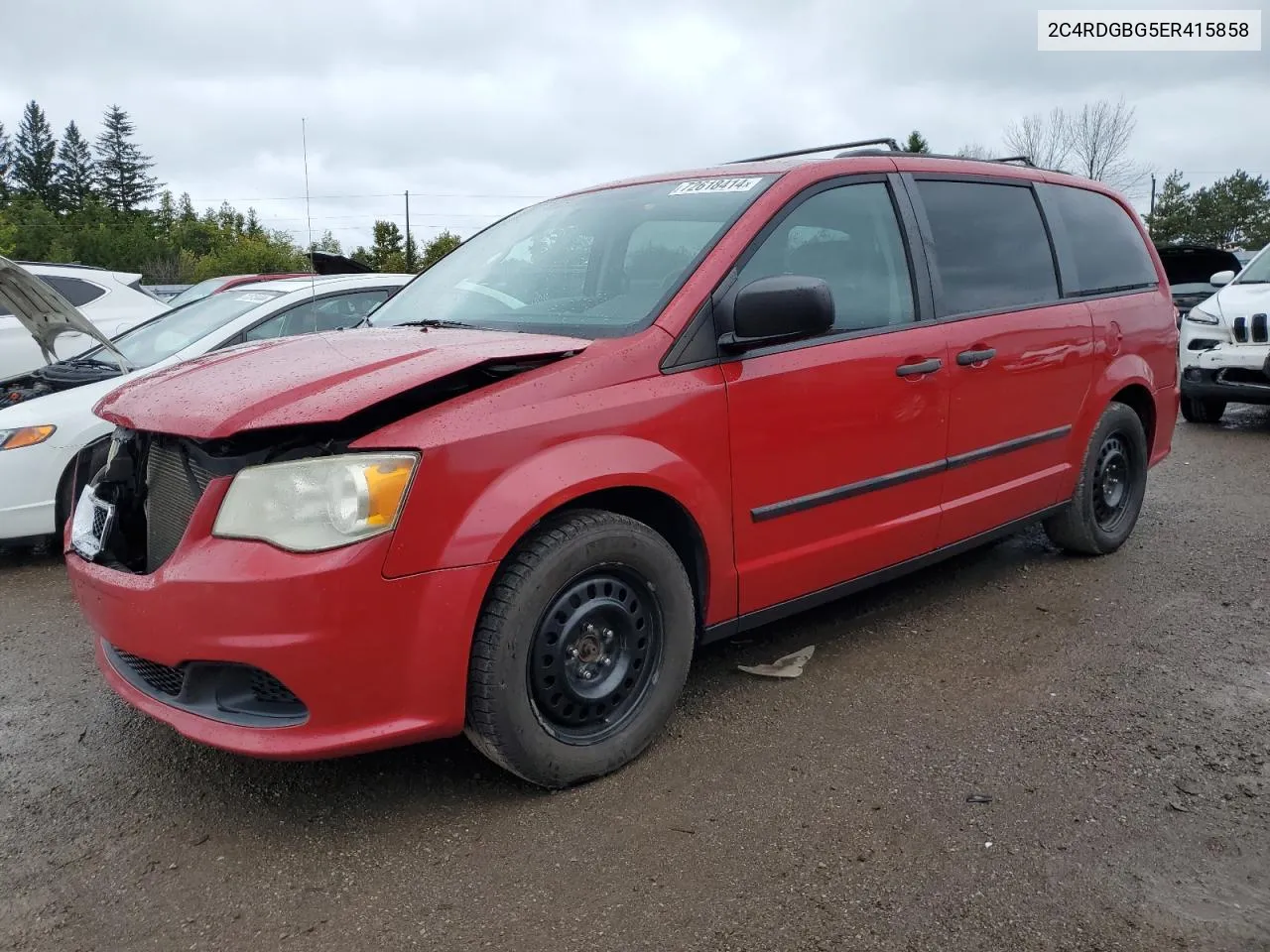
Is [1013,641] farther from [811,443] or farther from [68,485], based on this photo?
[68,485]

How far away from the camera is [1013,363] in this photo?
4.00 metres

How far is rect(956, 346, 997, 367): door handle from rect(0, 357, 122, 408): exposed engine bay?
4406 mm

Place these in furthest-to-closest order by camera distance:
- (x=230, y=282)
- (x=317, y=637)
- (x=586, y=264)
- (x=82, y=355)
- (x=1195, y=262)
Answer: (x=1195, y=262)
(x=230, y=282)
(x=82, y=355)
(x=586, y=264)
(x=317, y=637)

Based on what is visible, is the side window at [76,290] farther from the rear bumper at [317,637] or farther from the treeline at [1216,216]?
the treeline at [1216,216]

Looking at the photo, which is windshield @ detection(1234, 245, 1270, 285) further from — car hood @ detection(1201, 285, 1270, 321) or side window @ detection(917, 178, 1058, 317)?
side window @ detection(917, 178, 1058, 317)

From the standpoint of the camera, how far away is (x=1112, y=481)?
4.94 metres

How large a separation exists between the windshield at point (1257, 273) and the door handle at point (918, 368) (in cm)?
694

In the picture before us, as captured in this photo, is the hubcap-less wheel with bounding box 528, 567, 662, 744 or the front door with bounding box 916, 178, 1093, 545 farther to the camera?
the front door with bounding box 916, 178, 1093, 545

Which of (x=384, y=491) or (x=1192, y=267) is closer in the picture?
(x=384, y=491)

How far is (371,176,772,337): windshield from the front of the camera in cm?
314

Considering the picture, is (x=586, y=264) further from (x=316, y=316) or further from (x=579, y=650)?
(x=316, y=316)

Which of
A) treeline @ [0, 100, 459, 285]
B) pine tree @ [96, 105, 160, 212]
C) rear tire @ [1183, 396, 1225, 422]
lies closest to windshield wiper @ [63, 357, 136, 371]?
rear tire @ [1183, 396, 1225, 422]

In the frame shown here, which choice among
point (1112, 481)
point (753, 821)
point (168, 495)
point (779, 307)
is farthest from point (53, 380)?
point (1112, 481)

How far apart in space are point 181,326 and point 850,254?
4.50 meters
